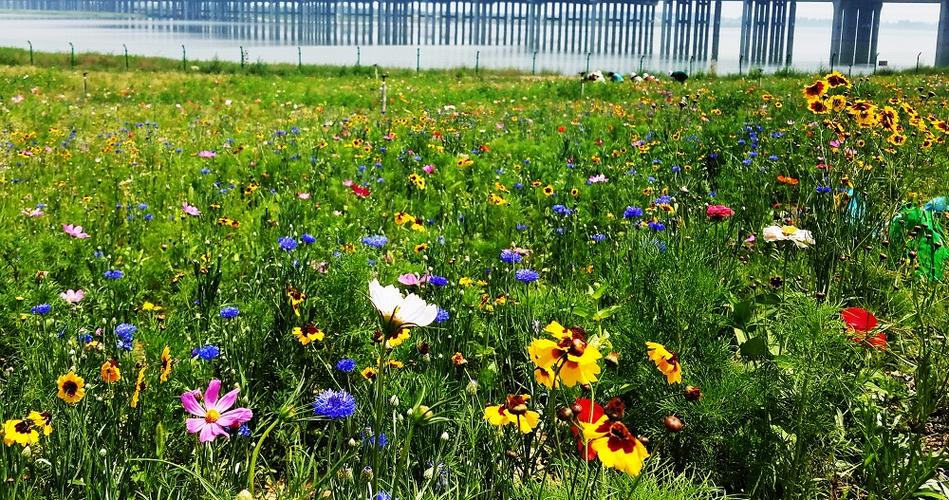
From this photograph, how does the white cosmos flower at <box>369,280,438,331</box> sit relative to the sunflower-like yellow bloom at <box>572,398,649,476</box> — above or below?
above

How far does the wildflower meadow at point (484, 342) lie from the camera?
167cm

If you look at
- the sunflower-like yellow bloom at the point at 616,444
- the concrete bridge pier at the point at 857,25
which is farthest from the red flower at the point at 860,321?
the concrete bridge pier at the point at 857,25

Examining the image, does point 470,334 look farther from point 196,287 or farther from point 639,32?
point 639,32

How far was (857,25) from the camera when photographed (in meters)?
92.3

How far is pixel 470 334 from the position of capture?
8.46ft

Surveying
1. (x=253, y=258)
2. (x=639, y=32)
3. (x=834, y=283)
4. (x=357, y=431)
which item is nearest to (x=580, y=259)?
(x=834, y=283)

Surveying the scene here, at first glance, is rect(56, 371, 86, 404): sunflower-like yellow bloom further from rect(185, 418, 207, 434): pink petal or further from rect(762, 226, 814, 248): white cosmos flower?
rect(762, 226, 814, 248): white cosmos flower

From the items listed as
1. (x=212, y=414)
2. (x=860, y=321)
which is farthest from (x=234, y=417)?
(x=860, y=321)

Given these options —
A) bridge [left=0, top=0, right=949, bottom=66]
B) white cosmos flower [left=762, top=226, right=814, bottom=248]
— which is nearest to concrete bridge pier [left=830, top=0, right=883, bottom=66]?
bridge [left=0, top=0, right=949, bottom=66]

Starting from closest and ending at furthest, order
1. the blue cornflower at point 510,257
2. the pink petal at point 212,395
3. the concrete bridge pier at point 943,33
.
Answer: the pink petal at point 212,395 → the blue cornflower at point 510,257 → the concrete bridge pier at point 943,33

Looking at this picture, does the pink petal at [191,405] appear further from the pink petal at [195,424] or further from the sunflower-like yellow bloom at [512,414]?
the sunflower-like yellow bloom at [512,414]

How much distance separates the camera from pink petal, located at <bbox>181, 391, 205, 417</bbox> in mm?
1513

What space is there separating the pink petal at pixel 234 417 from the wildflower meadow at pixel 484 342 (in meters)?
0.01

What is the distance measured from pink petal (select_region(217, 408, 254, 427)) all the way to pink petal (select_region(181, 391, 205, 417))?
0.04 m
